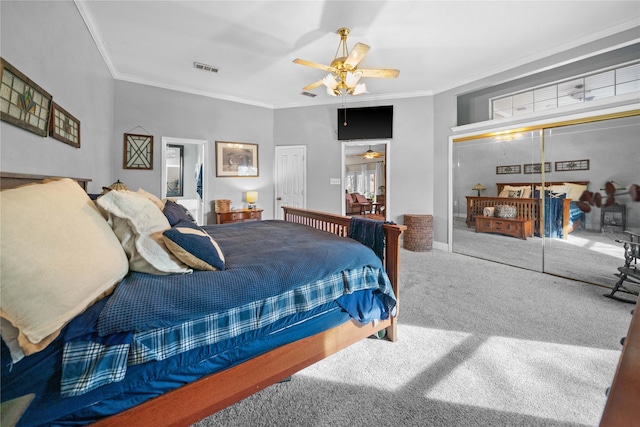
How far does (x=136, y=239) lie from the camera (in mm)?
1199

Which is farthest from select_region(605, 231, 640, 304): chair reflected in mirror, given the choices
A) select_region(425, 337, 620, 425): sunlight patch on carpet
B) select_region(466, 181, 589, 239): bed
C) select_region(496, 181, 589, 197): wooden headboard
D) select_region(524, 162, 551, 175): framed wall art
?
select_region(425, 337, 620, 425): sunlight patch on carpet

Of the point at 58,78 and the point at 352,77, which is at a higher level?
the point at 352,77

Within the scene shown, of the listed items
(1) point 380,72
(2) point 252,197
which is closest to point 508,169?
(1) point 380,72

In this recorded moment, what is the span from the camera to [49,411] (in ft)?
2.73

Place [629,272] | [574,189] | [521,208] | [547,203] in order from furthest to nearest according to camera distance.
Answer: [521,208] < [547,203] < [574,189] < [629,272]

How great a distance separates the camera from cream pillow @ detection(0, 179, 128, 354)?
746 mm

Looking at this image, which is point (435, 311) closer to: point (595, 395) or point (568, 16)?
point (595, 395)

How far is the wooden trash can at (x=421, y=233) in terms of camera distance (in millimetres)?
4586

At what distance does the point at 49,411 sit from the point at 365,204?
8.24 metres

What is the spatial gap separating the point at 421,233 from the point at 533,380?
3.13m

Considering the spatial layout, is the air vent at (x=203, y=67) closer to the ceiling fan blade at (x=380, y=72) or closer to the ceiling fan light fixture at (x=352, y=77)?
the ceiling fan light fixture at (x=352, y=77)

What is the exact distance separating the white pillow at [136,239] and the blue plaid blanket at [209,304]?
0.05 metres

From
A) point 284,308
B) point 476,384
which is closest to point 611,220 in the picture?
point 476,384

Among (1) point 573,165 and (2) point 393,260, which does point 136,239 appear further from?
(1) point 573,165
